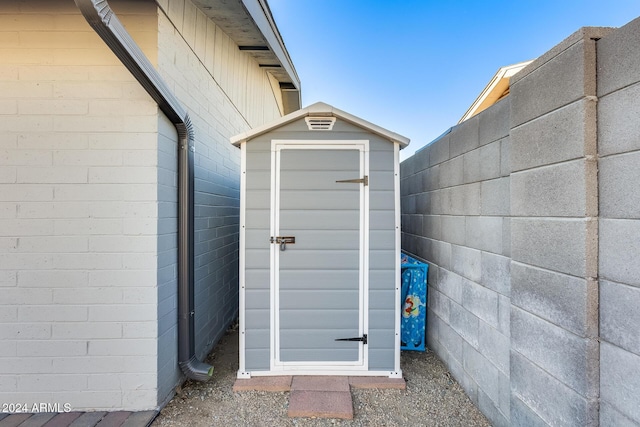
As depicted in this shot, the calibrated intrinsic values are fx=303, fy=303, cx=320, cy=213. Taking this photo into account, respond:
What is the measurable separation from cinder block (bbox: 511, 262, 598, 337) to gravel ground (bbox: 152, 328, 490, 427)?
3.53 ft

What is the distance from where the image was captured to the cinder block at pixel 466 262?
2275 millimetres

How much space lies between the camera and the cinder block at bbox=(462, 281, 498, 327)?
206 cm

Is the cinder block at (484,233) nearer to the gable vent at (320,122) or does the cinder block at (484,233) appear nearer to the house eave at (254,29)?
the gable vent at (320,122)

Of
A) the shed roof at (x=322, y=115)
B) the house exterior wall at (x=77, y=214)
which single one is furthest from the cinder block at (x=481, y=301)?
the house exterior wall at (x=77, y=214)

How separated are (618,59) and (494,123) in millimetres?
867

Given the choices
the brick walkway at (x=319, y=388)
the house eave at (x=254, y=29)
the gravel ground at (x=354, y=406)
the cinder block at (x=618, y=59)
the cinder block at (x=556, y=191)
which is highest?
the house eave at (x=254, y=29)

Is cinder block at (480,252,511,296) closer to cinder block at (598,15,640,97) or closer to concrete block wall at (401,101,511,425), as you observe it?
concrete block wall at (401,101,511,425)

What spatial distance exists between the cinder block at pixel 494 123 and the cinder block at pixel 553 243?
0.63 metres

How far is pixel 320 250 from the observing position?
261 centimetres

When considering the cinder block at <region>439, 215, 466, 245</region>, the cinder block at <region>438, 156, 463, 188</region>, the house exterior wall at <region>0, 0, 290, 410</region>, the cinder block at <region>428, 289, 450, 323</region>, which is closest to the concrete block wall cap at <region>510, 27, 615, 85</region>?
the cinder block at <region>438, 156, 463, 188</region>

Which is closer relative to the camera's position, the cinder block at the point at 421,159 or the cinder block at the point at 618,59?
the cinder block at the point at 618,59

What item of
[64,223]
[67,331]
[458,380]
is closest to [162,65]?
[64,223]

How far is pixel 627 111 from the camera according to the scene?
45.7 inches

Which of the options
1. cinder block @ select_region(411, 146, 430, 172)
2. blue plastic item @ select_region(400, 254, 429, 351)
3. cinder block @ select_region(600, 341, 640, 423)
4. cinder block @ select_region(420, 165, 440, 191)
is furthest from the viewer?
cinder block @ select_region(411, 146, 430, 172)
